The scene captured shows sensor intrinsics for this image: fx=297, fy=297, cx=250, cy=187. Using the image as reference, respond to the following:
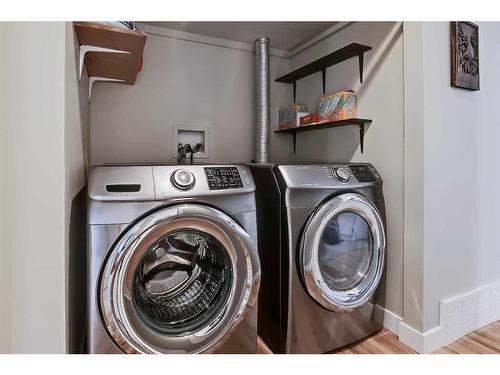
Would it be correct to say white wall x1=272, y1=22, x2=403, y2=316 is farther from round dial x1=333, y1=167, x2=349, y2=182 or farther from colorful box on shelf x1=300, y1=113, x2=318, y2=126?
round dial x1=333, y1=167, x2=349, y2=182

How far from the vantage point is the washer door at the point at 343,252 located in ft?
4.90

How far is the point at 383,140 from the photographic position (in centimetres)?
185

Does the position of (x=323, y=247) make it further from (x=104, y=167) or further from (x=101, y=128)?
(x=101, y=128)

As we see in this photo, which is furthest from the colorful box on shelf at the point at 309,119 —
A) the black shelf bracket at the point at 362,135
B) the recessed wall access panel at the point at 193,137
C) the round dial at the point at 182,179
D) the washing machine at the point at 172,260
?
the round dial at the point at 182,179

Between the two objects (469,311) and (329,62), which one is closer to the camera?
(469,311)

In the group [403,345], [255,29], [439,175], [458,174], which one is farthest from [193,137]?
[403,345]

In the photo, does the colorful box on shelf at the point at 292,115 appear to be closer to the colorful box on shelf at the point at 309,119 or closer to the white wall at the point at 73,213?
the colorful box on shelf at the point at 309,119

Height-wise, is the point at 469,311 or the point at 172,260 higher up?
the point at 172,260

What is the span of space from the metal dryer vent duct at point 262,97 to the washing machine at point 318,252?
75 cm

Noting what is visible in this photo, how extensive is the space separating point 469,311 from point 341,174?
1.16 meters

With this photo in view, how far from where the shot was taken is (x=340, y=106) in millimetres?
2068

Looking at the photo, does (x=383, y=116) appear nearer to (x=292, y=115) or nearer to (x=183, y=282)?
(x=292, y=115)

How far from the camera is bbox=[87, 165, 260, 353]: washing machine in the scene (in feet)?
3.80
